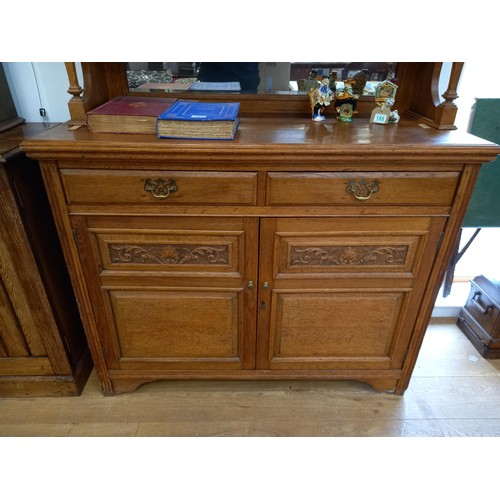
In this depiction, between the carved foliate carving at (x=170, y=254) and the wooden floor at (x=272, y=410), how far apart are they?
611 mm

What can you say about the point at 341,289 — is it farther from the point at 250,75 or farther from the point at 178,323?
the point at 250,75

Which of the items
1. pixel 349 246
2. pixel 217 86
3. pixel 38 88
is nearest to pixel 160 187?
pixel 217 86

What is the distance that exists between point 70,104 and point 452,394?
173cm

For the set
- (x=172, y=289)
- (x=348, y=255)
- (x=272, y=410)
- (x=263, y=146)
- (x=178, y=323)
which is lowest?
(x=272, y=410)

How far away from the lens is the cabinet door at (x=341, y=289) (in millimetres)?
1135

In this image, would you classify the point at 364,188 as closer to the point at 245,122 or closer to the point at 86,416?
the point at 245,122

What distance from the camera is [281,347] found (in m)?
1.35

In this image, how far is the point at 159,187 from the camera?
106 centimetres

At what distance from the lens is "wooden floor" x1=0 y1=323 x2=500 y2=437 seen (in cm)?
135

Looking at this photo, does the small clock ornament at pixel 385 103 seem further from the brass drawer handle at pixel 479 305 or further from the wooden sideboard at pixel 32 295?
the wooden sideboard at pixel 32 295

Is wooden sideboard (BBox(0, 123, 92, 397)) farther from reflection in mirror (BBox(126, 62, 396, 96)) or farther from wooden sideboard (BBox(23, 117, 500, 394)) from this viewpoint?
reflection in mirror (BBox(126, 62, 396, 96))
